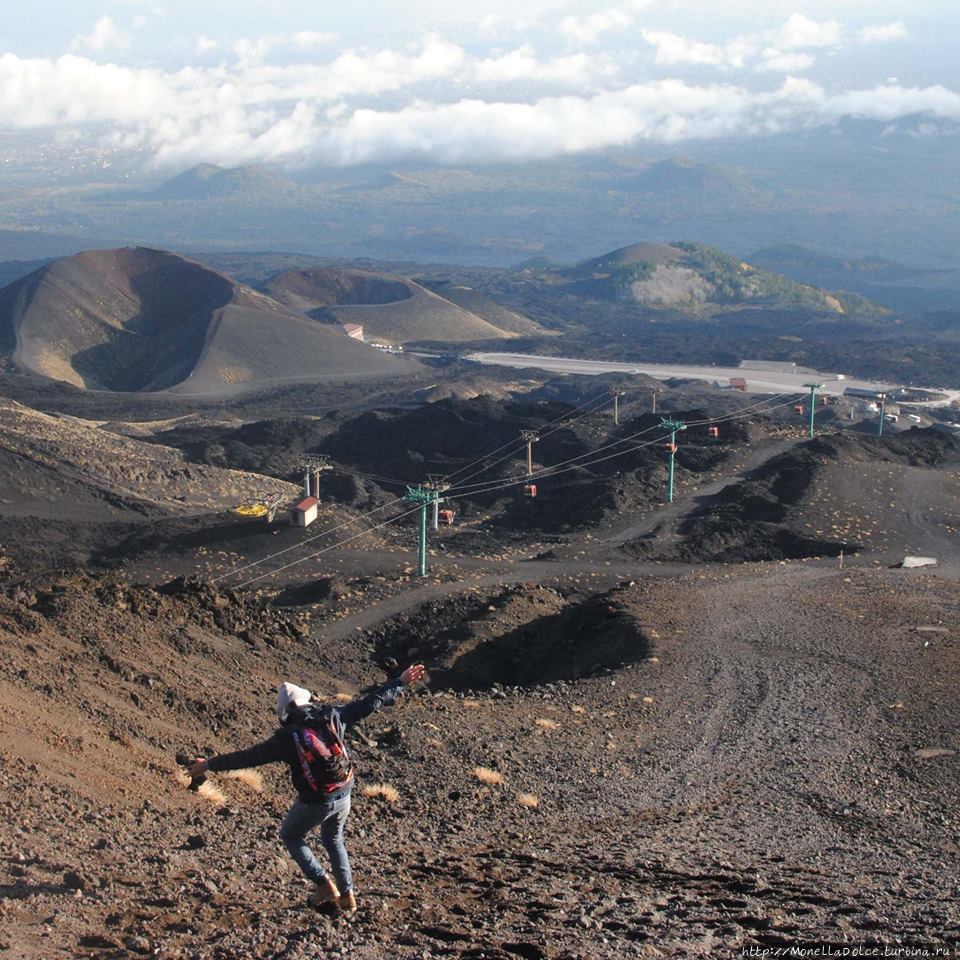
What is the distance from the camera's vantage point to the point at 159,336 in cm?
8862

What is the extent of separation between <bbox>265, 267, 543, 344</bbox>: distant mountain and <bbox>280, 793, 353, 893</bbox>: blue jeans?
98.6 m

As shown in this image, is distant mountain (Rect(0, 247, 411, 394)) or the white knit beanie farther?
distant mountain (Rect(0, 247, 411, 394))

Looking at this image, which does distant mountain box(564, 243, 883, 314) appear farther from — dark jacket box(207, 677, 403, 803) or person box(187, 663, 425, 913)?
person box(187, 663, 425, 913)

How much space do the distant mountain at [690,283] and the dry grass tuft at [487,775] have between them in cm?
13176

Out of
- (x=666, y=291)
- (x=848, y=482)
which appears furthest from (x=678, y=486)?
(x=666, y=291)

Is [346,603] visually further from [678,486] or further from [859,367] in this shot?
[859,367]

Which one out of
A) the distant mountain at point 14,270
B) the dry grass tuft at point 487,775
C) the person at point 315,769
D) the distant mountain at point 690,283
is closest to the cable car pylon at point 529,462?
the dry grass tuft at point 487,775

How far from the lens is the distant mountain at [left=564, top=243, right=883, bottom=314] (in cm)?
14238

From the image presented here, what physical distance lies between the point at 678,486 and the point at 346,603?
A: 61.4 feet

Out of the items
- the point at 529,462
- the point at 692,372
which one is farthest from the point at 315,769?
the point at 692,372

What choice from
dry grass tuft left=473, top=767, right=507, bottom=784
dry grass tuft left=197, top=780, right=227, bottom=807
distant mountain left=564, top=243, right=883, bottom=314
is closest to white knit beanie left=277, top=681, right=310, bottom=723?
dry grass tuft left=197, top=780, right=227, bottom=807

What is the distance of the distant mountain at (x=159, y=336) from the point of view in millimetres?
82250

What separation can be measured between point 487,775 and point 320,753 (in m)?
5.03

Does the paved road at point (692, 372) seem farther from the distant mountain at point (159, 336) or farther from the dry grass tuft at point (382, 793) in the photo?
the dry grass tuft at point (382, 793)
